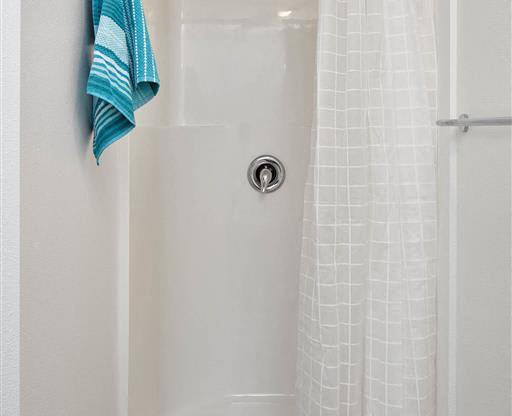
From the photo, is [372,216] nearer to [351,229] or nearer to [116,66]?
[351,229]

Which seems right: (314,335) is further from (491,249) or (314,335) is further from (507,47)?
(507,47)

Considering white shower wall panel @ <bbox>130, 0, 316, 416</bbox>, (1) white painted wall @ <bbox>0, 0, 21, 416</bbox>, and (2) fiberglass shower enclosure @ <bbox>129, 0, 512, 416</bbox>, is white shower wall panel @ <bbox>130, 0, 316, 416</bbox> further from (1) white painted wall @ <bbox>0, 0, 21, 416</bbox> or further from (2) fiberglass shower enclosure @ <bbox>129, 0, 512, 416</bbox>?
(1) white painted wall @ <bbox>0, 0, 21, 416</bbox>

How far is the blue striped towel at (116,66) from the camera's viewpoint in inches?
34.7

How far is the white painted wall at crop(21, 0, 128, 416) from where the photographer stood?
0.71 metres

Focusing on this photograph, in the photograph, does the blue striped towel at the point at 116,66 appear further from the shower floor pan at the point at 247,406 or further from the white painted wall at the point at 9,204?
the shower floor pan at the point at 247,406

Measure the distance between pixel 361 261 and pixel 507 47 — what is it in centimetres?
53

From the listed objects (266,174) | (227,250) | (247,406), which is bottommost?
(247,406)

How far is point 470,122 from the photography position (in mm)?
951

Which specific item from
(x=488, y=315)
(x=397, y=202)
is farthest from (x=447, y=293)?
(x=397, y=202)

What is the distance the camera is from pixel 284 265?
5.91ft

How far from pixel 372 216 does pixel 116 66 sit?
626 mm

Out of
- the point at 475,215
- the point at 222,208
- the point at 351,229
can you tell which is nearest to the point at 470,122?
the point at 475,215

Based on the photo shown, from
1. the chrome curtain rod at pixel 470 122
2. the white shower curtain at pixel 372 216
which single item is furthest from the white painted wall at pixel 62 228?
the chrome curtain rod at pixel 470 122

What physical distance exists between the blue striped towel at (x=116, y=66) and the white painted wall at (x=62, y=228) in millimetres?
43
